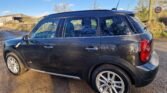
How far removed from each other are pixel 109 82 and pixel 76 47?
98 cm

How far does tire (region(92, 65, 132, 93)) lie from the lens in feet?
13.6

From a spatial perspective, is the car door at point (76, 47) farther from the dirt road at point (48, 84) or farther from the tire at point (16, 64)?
the tire at point (16, 64)

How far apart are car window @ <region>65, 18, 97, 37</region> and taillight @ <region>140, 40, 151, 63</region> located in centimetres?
98

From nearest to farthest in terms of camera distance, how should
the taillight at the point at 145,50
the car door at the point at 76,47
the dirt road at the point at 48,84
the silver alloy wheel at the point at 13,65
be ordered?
the taillight at the point at 145,50, the car door at the point at 76,47, the dirt road at the point at 48,84, the silver alloy wheel at the point at 13,65

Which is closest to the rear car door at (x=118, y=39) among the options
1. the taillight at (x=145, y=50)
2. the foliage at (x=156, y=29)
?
the taillight at (x=145, y=50)

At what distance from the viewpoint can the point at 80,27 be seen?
4648 mm

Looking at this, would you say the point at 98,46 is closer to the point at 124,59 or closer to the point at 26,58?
the point at 124,59

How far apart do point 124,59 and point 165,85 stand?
64.3 inches

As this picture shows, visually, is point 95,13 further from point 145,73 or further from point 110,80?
point 145,73

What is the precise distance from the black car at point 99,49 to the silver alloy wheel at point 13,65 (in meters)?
1.00

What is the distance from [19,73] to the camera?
6.08 metres

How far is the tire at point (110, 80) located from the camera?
4148 millimetres

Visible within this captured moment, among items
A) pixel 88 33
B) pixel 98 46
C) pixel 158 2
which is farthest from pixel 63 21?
pixel 158 2

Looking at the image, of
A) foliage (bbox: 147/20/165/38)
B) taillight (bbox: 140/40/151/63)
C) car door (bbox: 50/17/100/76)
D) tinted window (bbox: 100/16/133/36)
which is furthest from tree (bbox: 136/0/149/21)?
taillight (bbox: 140/40/151/63)
